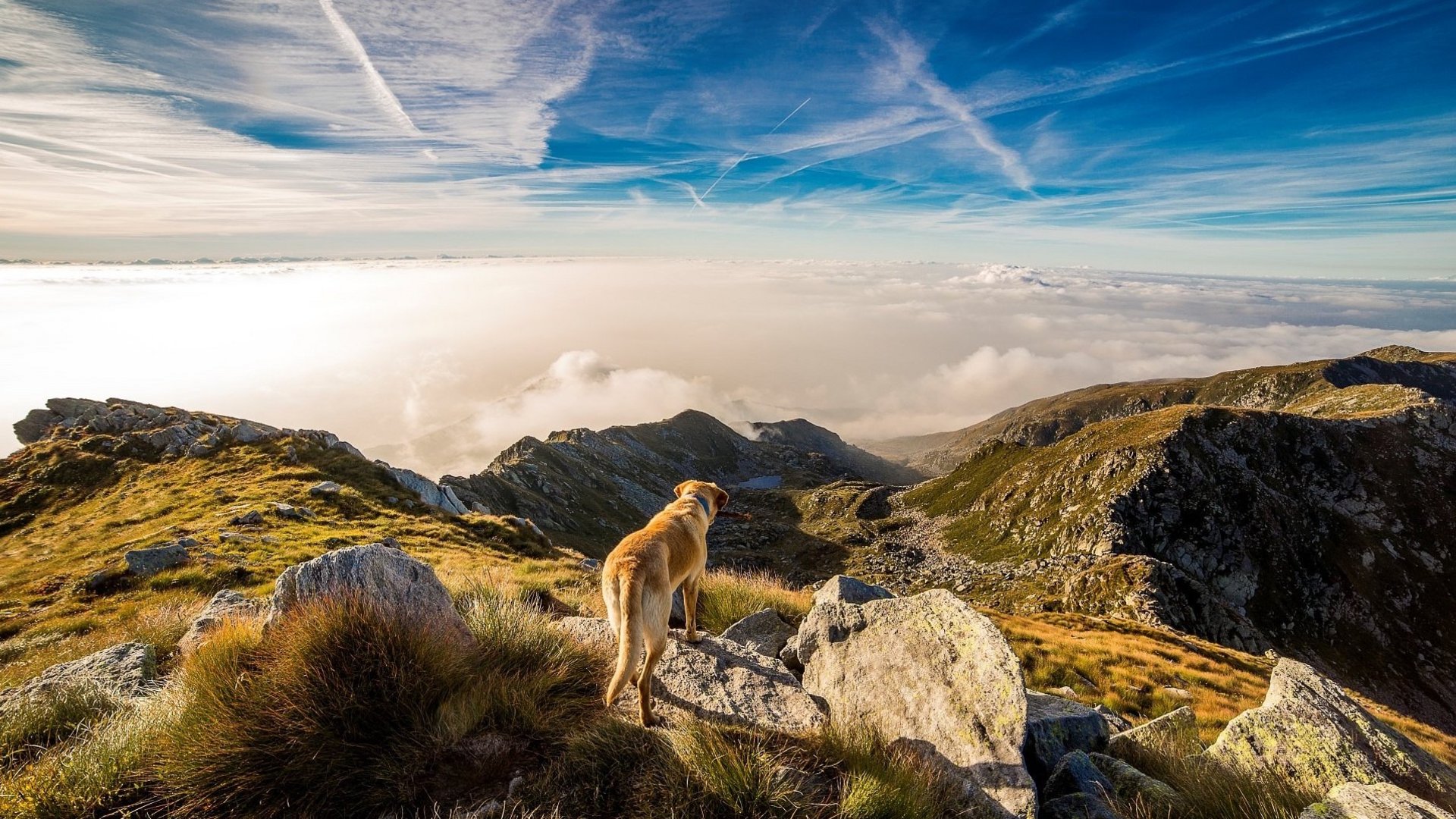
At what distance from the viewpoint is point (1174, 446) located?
12656cm

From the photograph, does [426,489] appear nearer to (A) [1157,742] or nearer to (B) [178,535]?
(B) [178,535]

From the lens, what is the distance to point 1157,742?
7602 mm

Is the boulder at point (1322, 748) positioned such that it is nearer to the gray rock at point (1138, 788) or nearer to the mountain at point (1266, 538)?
the gray rock at point (1138, 788)

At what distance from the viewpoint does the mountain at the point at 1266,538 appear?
90.6 m

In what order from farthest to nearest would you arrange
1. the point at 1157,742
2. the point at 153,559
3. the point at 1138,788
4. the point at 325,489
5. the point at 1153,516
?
1. the point at 1153,516
2. the point at 325,489
3. the point at 153,559
4. the point at 1157,742
5. the point at 1138,788

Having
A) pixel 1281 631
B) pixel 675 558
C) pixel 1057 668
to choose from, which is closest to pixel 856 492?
pixel 1281 631

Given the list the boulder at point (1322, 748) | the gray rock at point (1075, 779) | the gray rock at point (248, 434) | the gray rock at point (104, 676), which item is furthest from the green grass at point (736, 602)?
the gray rock at point (248, 434)

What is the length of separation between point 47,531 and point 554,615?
170 ft

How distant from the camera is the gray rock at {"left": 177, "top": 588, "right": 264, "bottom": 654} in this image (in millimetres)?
8727

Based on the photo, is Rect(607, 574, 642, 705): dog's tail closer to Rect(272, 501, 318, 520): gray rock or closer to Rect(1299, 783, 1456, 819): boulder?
Rect(1299, 783, 1456, 819): boulder

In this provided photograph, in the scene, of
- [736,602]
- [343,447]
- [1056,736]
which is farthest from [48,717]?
[343,447]

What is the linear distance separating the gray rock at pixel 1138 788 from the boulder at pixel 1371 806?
3.43ft

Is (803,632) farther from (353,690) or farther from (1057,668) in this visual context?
(1057,668)

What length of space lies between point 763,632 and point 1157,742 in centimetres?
653
